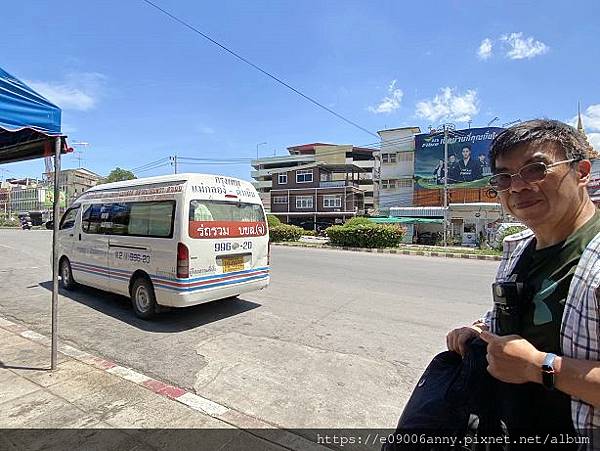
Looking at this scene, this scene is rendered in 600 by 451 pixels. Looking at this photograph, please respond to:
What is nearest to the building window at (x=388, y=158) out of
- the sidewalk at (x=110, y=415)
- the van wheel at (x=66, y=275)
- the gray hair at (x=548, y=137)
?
the van wheel at (x=66, y=275)

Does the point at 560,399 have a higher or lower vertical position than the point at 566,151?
lower

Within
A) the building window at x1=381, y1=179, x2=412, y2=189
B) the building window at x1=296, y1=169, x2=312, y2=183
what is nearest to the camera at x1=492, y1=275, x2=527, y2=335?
the building window at x1=381, y1=179, x2=412, y2=189

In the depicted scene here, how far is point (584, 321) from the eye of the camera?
112 cm

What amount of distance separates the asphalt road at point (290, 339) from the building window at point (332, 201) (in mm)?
38058

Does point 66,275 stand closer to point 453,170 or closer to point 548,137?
point 548,137

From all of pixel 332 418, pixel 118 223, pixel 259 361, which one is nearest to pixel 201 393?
pixel 259 361

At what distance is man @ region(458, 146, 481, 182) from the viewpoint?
35.2 metres

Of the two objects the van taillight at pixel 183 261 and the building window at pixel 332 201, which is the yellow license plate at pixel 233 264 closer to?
the van taillight at pixel 183 261

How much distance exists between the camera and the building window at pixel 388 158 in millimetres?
41094

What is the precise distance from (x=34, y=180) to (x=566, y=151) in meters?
124

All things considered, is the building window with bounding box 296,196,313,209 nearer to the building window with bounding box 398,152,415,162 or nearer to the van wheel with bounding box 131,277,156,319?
the building window with bounding box 398,152,415,162

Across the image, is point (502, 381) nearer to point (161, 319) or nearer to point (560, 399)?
point (560, 399)

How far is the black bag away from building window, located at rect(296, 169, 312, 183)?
159ft

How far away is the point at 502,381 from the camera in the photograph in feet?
4.20
